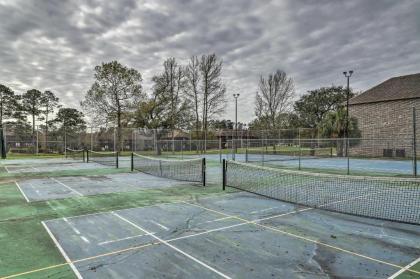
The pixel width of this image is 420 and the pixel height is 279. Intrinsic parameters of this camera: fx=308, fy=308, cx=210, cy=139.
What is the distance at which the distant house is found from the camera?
3130cm

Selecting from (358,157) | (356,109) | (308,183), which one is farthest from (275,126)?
(308,183)

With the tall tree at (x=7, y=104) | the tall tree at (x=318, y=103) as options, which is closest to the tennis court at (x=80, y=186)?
the tall tree at (x=7, y=104)

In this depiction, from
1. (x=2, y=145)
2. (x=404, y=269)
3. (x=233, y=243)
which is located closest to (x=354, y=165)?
(x=404, y=269)

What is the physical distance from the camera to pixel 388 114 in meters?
35.1

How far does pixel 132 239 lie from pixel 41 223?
9.35 ft

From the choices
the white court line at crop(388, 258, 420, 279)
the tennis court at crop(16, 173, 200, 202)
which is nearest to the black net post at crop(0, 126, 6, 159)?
the tennis court at crop(16, 173, 200, 202)

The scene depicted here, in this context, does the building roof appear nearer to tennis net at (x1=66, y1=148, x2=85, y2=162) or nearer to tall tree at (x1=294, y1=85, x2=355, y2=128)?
tall tree at (x1=294, y1=85, x2=355, y2=128)

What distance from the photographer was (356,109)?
3841 cm

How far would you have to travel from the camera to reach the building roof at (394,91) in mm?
34356

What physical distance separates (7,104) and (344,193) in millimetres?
50609

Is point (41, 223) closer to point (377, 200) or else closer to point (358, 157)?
point (377, 200)

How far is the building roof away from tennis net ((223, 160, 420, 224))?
2567 centimetres

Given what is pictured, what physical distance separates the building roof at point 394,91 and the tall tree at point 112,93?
28844mm

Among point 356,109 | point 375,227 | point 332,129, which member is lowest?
point 375,227
